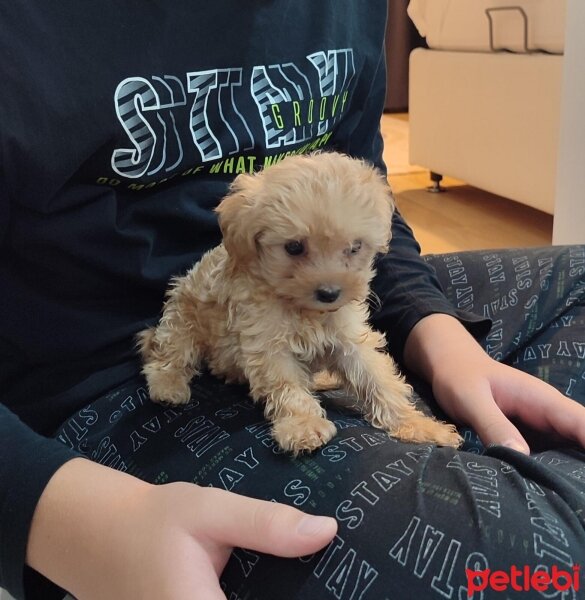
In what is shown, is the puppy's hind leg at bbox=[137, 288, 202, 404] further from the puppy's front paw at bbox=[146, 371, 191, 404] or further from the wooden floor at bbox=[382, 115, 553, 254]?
the wooden floor at bbox=[382, 115, 553, 254]

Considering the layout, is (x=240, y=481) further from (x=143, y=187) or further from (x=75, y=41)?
(x=75, y=41)

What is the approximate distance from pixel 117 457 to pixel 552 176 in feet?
6.85

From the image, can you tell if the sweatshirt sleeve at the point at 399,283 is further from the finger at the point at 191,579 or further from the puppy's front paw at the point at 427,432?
the finger at the point at 191,579

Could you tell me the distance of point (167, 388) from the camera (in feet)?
2.65

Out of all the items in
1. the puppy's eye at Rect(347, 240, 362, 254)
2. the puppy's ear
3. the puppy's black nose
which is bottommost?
the puppy's black nose

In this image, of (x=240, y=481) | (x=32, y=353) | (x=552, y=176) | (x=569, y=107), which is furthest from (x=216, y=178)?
(x=552, y=176)

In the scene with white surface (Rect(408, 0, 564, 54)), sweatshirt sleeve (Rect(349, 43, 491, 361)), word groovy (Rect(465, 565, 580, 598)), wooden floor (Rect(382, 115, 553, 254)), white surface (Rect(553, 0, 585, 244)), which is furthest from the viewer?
wooden floor (Rect(382, 115, 553, 254))

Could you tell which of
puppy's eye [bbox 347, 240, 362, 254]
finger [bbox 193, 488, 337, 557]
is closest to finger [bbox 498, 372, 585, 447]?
puppy's eye [bbox 347, 240, 362, 254]

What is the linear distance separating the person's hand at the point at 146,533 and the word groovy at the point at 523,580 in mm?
116

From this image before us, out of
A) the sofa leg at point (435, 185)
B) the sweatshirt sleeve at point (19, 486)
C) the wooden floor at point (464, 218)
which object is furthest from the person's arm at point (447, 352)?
the sofa leg at point (435, 185)

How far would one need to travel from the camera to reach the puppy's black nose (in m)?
0.79

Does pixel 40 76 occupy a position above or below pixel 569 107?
above

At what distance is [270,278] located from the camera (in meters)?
0.82

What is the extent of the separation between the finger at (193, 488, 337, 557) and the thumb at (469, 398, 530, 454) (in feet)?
0.88
